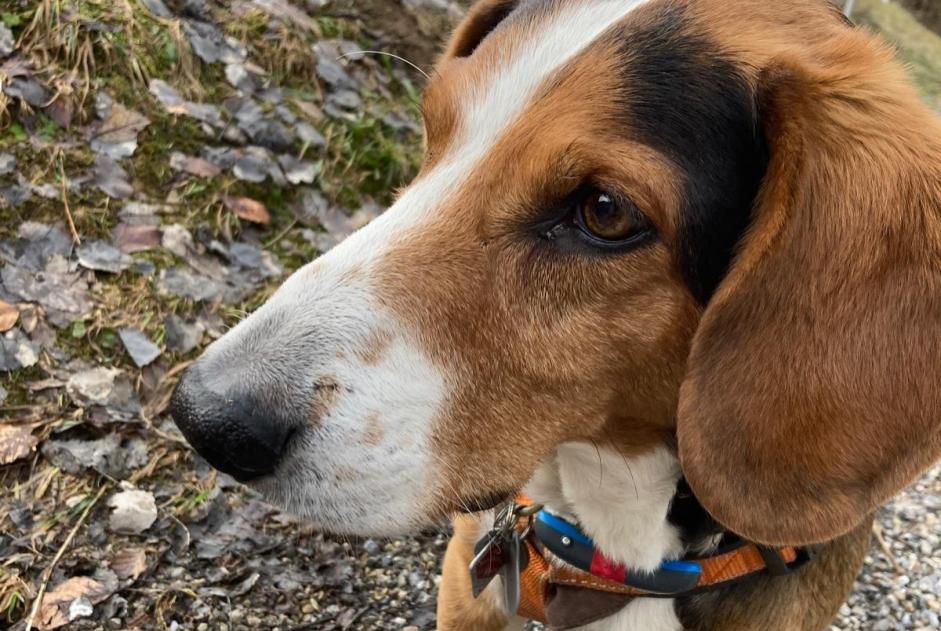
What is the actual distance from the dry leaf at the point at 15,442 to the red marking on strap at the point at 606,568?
6.83ft

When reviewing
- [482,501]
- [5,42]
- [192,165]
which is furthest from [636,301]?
[5,42]

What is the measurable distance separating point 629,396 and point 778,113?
0.69 m

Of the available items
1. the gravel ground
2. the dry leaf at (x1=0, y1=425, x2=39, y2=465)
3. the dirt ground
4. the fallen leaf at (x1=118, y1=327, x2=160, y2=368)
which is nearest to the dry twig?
the dirt ground

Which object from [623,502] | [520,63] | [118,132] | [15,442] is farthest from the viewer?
[118,132]

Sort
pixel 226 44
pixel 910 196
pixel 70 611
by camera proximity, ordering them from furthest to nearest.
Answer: pixel 226 44, pixel 70 611, pixel 910 196

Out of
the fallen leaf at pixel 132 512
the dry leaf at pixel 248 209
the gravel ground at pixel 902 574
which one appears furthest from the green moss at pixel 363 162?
the gravel ground at pixel 902 574

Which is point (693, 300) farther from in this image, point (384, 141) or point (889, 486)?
point (384, 141)

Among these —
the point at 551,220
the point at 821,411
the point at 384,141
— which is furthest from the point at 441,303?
the point at 384,141

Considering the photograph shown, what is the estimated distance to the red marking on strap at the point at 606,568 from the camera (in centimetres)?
239

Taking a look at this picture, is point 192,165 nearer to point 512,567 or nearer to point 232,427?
point 512,567

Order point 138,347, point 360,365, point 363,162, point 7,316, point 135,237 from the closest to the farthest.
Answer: point 360,365, point 7,316, point 138,347, point 135,237, point 363,162

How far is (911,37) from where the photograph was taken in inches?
464

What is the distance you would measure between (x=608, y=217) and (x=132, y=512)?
2264mm

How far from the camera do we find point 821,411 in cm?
185
